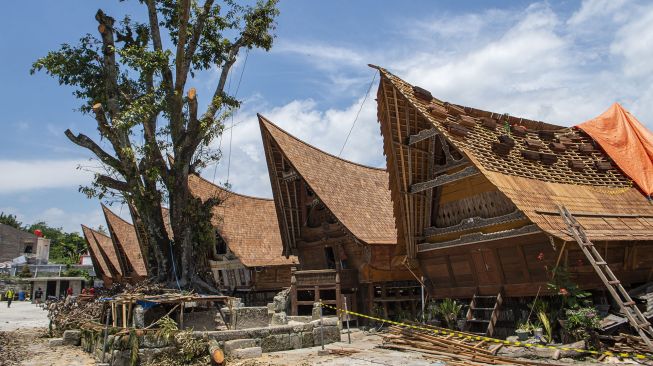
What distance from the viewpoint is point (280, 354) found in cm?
1227

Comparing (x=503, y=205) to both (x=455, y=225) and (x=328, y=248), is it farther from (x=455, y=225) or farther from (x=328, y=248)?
(x=328, y=248)

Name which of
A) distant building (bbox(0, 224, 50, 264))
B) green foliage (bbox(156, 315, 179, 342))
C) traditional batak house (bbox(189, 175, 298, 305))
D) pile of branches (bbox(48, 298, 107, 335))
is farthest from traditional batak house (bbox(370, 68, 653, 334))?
distant building (bbox(0, 224, 50, 264))

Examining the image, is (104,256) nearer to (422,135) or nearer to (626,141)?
(422,135)

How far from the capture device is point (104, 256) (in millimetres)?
40750

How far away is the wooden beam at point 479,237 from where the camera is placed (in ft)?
37.9

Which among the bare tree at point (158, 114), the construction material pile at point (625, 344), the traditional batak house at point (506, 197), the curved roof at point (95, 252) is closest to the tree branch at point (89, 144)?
the bare tree at point (158, 114)

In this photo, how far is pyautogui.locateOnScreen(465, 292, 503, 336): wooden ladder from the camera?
1212 centimetres

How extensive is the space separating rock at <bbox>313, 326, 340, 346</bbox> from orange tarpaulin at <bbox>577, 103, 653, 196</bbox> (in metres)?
9.70

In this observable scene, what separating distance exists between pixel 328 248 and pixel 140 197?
302 inches

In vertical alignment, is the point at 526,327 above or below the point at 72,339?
above

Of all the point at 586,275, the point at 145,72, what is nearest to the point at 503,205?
the point at 586,275

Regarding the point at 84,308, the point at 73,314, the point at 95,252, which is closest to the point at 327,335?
the point at 84,308

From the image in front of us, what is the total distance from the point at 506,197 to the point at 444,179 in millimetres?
3165

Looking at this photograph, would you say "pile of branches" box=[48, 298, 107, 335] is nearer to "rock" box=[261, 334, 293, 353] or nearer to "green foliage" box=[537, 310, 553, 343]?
"rock" box=[261, 334, 293, 353]
